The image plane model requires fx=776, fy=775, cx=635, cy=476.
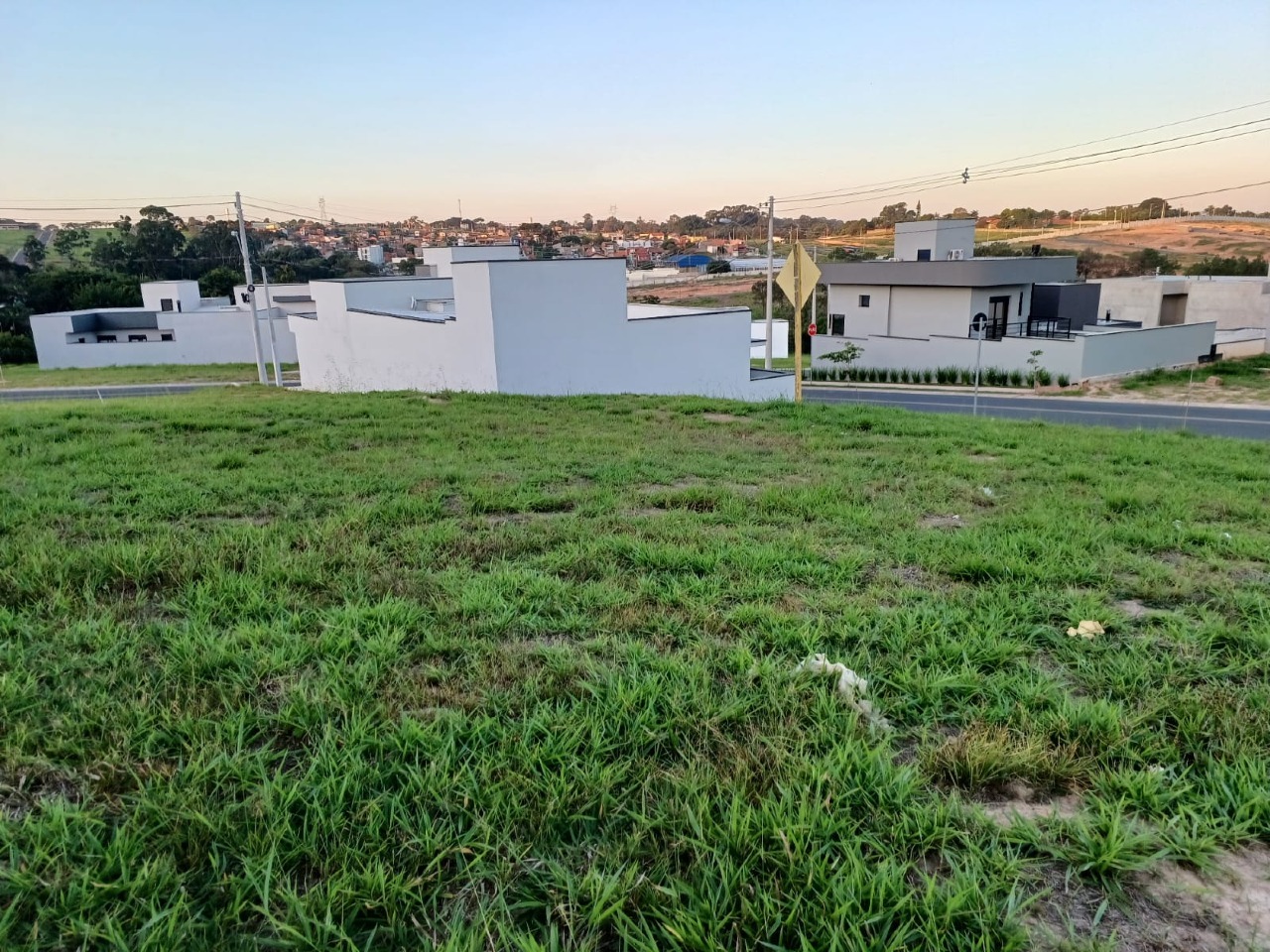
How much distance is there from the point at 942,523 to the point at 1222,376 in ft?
110

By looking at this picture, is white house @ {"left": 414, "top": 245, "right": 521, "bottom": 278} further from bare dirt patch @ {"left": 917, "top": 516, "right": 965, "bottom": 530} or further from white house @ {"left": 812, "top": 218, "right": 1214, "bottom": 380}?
bare dirt patch @ {"left": 917, "top": 516, "right": 965, "bottom": 530}

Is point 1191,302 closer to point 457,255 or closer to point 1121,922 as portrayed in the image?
point 457,255

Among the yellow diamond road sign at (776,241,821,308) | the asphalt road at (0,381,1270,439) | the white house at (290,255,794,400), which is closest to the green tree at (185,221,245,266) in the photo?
the asphalt road at (0,381,1270,439)

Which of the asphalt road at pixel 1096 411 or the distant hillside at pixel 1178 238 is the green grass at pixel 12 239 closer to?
the asphalt road at pixel 1096 411

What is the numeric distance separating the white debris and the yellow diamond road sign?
8.85 meters

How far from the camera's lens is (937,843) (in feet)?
6.32

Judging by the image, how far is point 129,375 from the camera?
1447 inches

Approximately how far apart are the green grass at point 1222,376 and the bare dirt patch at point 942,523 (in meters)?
29.0

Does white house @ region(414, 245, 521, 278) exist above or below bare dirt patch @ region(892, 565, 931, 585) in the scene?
above

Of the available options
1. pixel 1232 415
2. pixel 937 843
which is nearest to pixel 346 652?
pixel 937 843

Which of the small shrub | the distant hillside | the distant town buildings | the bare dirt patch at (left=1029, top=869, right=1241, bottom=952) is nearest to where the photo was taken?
the bare dirt patch at (left=1029, top=869, right=1241, bottom=952)

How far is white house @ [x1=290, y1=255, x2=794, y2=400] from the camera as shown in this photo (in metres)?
17.9

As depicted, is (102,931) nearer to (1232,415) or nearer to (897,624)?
(897,624)

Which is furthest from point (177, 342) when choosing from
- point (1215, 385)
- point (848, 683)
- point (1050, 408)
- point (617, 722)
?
point (848, 683)
